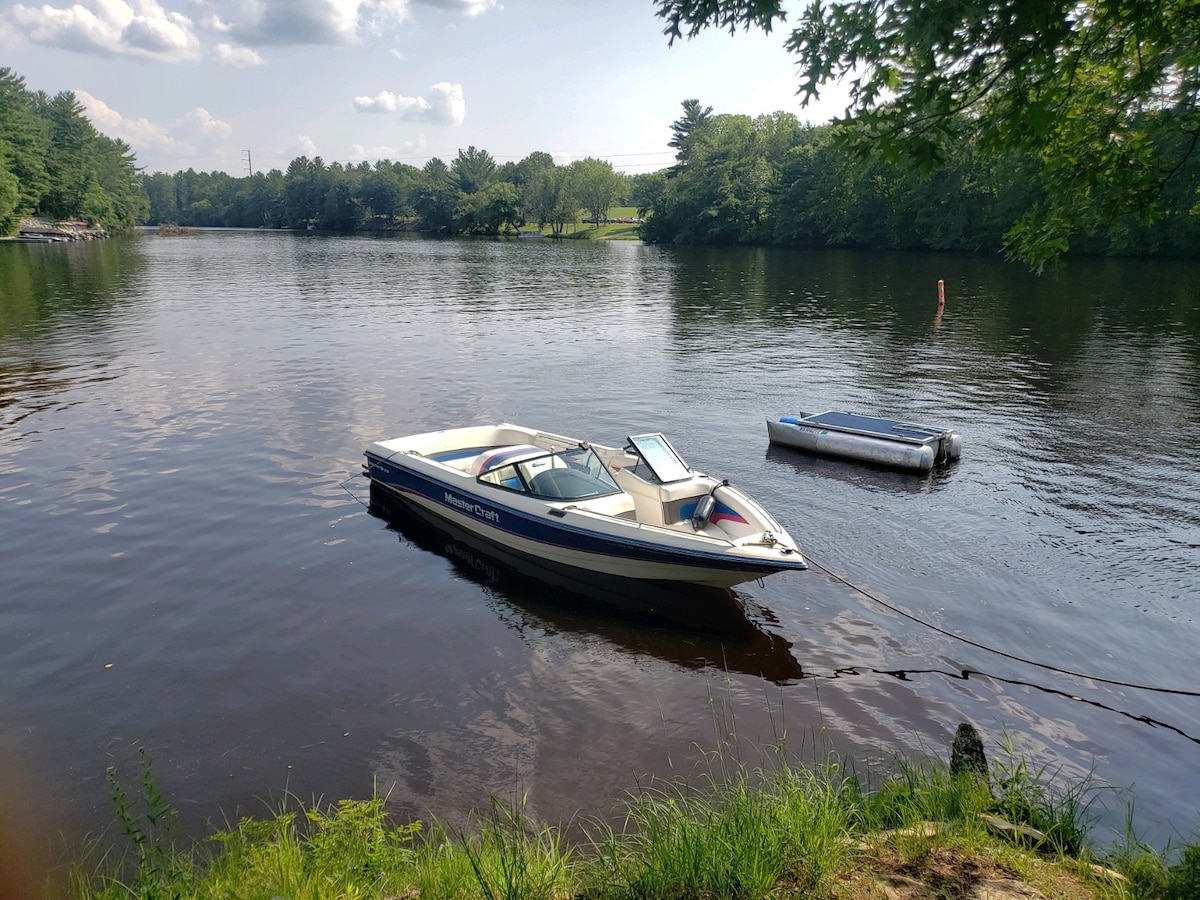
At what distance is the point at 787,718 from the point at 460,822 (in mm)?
3956

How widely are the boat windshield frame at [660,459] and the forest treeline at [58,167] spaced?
88859mm

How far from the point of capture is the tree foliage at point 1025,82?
598 cm

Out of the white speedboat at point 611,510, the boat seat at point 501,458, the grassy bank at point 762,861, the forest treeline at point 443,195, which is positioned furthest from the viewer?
the forest treeline at point 443,195

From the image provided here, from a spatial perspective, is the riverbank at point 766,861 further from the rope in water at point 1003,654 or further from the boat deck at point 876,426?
the boat deck at point 876,426

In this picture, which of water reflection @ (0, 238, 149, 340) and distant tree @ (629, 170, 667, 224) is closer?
water reflection @ (0, 238, 149, 340)

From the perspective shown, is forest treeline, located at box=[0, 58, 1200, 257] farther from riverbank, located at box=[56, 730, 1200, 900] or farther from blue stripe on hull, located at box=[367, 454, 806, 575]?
riverbank, located at box=[56, 730, 1200, 900]

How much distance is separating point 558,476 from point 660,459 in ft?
5.86

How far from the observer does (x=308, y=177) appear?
593 ft

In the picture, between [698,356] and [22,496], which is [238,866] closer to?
[22,496]

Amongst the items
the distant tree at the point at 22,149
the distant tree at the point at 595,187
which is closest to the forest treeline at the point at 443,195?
the distant tree at the point at 595,187

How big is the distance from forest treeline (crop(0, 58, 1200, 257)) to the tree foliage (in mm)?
40203

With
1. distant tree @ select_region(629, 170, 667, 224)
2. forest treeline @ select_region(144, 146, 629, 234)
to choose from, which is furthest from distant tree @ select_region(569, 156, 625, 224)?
distant tree @ select_region(629, 170, 667, 224)

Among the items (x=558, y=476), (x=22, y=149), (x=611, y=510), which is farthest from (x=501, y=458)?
(x=22, y=149)

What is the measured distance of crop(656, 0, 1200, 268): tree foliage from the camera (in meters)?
5.98
